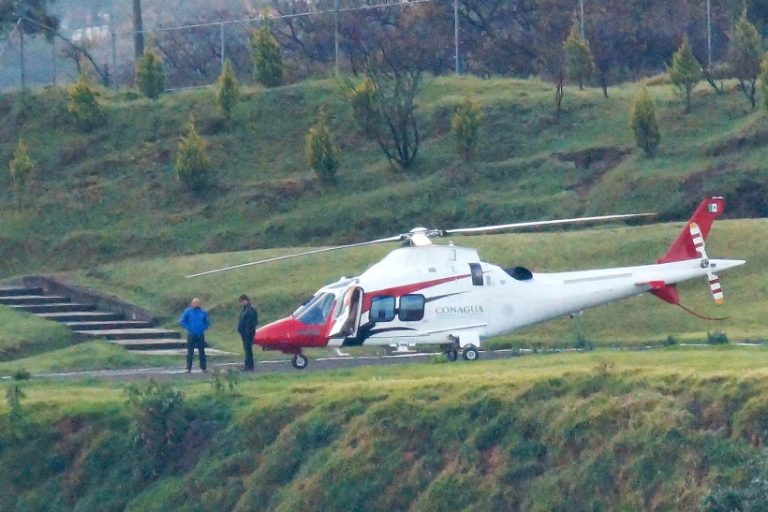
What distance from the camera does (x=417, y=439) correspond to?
17.6 m

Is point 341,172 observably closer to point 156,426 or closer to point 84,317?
point 84,317

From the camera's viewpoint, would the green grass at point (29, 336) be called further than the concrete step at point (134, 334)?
No

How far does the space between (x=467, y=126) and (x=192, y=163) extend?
7.20 m

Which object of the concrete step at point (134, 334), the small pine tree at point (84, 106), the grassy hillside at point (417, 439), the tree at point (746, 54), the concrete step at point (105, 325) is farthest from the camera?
the small pine tree at point (84, 106)

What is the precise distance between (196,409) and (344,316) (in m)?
4.00

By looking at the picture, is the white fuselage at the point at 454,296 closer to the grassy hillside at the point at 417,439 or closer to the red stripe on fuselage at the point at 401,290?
the red stripe on fuselage at the point at 401,290

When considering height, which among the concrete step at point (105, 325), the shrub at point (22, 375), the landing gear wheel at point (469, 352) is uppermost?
the concrete step at point (105, 325)

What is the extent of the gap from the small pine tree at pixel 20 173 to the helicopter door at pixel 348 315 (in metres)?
17.2

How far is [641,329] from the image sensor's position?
2605cm

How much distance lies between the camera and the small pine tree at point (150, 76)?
141ft

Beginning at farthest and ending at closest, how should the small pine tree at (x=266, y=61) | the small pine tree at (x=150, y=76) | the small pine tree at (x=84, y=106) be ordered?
1. the small pine tree at (x=150, y=76)
2. the small pine tree at (x=266, y=61)
3. the small pine tree at (x=84, y=106)

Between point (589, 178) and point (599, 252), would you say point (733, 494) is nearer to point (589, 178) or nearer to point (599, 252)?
point (599, 252)

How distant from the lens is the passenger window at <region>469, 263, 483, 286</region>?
75.5ft

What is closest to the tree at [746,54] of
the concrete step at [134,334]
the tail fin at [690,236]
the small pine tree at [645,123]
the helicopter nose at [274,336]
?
the small pine tree at [645,123]
